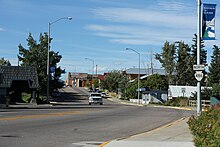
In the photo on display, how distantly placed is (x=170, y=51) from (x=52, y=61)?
33.8 metres

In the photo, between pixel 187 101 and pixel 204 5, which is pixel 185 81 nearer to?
pixel 187 101

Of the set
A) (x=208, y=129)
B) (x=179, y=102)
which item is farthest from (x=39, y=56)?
(x=208, y=129)

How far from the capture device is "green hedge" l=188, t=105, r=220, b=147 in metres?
9.26

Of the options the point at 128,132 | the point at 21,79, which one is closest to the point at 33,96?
the point at 21,79

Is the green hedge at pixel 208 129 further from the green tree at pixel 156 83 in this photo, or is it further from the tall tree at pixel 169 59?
the tall tree at pixel 169 59

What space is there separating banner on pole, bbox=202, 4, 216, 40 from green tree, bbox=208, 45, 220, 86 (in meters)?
80.3

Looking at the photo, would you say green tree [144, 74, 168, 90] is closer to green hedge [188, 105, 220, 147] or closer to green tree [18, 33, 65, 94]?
green tree [18, 33, 65, 94]

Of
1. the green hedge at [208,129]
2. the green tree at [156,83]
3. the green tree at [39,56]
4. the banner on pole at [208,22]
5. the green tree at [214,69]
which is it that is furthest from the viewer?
the green tree at [214,69]

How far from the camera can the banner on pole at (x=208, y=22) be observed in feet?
56.0

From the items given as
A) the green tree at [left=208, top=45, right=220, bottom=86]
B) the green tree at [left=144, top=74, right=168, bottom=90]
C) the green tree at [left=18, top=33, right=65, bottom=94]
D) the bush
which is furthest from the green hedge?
the green tree at [left=208, top=45, right=220, bottom=86]

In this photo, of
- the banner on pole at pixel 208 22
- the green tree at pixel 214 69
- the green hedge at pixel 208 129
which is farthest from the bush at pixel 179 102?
the green hedge at pixel 208 129

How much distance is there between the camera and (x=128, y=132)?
19172 millimetres

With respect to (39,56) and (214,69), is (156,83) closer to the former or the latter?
(214,69)

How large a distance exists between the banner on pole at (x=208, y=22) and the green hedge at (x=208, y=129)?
673 centimetres
